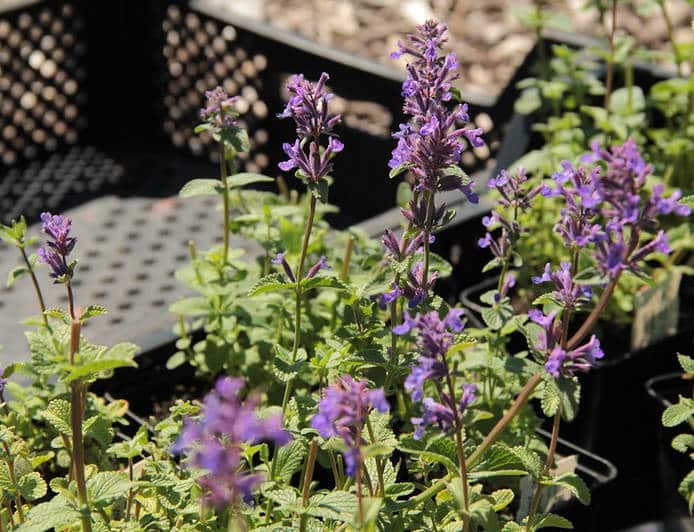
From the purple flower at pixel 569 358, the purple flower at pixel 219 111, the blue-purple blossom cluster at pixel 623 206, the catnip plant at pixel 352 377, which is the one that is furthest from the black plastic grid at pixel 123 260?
the blue-purple blossom cluster at pixel 623 206

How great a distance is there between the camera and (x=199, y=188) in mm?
1854

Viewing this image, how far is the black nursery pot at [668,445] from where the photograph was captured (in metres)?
2.02

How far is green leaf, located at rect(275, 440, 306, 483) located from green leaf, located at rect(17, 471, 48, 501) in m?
0.33

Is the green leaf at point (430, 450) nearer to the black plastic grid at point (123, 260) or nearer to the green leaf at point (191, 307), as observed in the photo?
the green leaf at point (191, 307)

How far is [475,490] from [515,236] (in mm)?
418

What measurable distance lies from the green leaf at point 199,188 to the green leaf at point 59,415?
0.43m

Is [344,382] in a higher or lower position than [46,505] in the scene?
higher

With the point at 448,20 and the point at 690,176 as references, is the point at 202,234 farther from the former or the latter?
the point at 448,20

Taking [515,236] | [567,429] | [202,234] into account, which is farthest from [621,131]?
[202,234]

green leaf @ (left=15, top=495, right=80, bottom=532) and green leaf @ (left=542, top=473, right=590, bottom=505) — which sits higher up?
green leaf @ (left=542, top=473, right=590, bottom=505)

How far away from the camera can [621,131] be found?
8.50 ft

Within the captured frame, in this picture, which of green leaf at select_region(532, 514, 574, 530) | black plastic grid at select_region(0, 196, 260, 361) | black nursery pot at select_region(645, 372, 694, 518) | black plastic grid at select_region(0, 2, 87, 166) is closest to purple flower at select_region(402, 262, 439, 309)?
green leaf at select_region(532, 514, 574, 530)

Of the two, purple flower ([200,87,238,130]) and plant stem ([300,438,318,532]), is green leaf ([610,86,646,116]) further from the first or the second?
plant stem ([300,438,318,532])

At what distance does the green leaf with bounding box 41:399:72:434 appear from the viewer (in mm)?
1521
